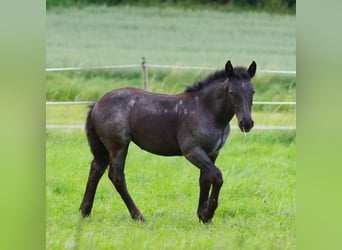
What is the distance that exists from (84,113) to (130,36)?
0.49 meters

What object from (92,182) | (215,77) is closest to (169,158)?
(92,182)

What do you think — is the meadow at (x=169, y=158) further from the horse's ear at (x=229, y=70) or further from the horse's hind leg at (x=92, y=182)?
the horse's ear at (x=229, y=70)

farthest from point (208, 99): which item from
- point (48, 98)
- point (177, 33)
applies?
point (48, 98)

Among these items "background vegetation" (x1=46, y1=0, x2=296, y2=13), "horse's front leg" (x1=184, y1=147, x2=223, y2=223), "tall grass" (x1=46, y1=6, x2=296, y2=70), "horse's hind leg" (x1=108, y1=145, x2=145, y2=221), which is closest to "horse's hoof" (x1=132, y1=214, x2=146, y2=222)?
"horse's hind leg" (x1=108, y1=145, x2=145, y2=221)

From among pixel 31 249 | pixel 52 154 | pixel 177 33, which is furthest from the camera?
pixel 177 33

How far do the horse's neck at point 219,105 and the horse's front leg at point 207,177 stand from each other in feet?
0.63

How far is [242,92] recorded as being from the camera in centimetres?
410

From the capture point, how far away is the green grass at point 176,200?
13.7ft

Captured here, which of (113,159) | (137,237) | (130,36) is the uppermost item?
(130,36)

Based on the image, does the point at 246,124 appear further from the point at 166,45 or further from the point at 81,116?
the point at 81,116

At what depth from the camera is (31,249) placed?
4.00m

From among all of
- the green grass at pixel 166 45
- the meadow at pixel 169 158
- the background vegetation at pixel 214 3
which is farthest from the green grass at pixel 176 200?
the background vegetation at pixel 214 3

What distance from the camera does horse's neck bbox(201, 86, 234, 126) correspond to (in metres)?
4.18

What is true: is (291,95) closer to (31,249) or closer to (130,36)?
(130,36)
